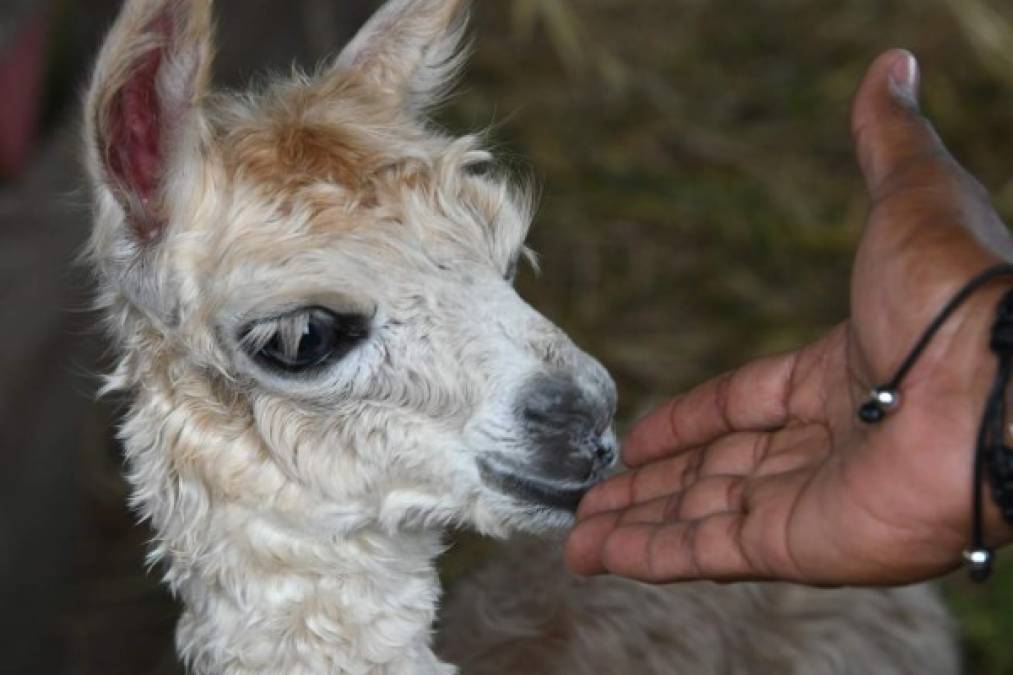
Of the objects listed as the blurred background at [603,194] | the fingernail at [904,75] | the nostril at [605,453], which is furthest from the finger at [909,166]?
the blurred background at [603,194]

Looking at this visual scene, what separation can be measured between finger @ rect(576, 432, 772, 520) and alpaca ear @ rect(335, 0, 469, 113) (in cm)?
69

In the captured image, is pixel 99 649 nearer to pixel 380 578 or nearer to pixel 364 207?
pixel 380 578

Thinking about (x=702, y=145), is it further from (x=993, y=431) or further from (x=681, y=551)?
(x=993, y=431)

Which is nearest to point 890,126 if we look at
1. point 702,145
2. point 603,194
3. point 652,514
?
point 652,514

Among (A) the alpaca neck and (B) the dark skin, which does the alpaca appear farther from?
(B) the dark skin

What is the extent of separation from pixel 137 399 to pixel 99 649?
63.7 inches

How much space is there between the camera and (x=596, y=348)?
436cm

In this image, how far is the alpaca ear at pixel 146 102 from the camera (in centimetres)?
190

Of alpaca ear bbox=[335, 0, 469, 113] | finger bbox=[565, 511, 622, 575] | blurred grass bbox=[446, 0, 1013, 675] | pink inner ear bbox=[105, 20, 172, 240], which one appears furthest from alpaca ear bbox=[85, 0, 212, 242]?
blurred grass bbox=[446, 0, 1013, 675]

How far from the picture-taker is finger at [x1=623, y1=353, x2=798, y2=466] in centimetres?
220

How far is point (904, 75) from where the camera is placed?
200 cm

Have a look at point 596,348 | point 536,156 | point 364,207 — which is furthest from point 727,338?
point 364,207

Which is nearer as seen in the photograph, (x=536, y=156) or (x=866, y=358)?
(x=866, y=358)

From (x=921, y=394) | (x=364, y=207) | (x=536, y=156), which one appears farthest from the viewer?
(x=536, y=156)
